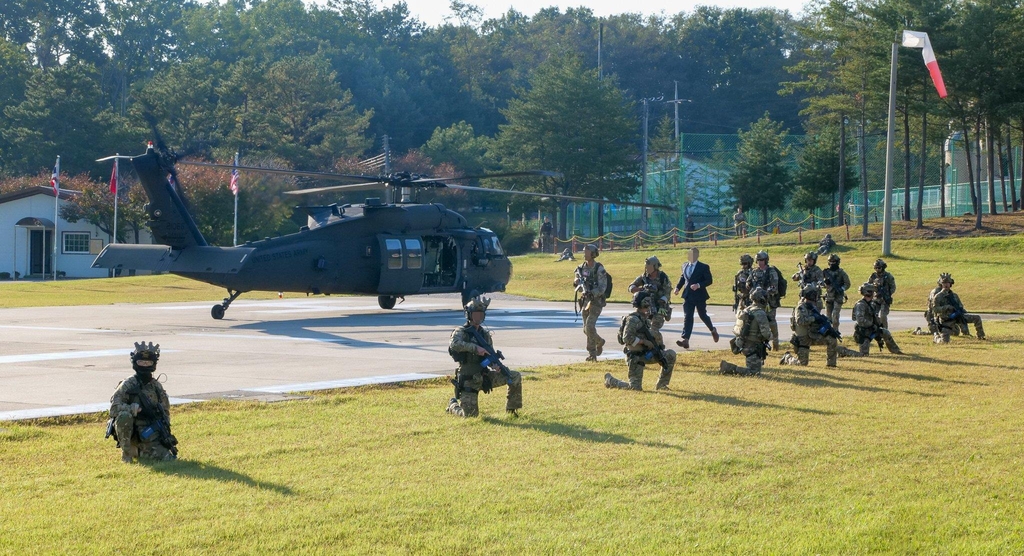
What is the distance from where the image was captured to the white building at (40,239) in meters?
57.9

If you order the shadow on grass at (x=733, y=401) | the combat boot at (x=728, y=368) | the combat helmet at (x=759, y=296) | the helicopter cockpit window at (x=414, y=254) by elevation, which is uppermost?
the helicopter cockpit window at (x=414, y=254)

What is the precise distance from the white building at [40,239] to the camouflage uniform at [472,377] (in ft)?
169

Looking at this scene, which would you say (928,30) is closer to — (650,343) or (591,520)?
(650,343)

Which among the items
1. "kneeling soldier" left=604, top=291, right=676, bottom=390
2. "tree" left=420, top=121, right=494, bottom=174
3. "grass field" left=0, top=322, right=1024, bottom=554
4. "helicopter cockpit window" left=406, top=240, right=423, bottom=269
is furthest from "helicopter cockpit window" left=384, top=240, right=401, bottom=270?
"tree" left=420, top=121, right=494, bottom=174

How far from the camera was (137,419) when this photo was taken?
856 cm

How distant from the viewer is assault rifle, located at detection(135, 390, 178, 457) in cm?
853

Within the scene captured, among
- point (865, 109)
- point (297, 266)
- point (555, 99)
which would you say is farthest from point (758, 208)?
point (297, 266)

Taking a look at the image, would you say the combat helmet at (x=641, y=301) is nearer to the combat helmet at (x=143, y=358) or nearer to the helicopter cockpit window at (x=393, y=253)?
the combat helmet at (x=143, y=358)

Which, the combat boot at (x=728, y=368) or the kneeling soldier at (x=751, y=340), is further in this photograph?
the combat boot at (x=728, y=368)

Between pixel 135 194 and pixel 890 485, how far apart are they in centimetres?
5410

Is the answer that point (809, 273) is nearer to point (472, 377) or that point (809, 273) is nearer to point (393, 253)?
point (472, 377)

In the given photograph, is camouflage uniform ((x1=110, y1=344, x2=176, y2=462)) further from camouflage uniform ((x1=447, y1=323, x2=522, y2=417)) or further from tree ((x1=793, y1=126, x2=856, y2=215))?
tree ((x1=793, y1=126, x2=856, y2=215))

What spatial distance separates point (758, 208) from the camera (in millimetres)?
60969

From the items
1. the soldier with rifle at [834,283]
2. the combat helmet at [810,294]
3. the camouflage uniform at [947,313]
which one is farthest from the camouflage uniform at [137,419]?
the camouflage uniform at [947,313]
